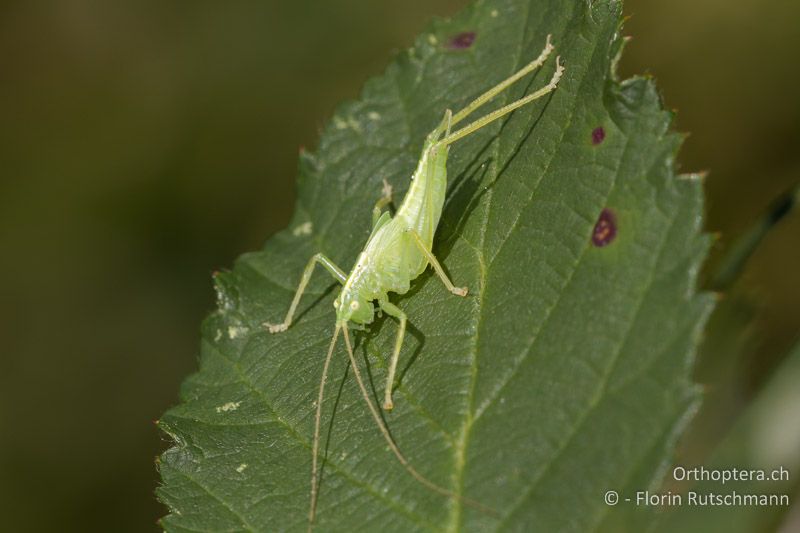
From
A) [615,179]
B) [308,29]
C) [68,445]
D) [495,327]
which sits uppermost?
[308,29]

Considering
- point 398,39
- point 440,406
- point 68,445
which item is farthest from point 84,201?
point 440,406

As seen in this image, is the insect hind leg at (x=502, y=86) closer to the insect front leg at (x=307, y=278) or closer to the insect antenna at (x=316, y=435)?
the insect front leg at (x=307, y=278)

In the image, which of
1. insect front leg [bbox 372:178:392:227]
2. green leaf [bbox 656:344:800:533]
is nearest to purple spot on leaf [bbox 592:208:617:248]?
green leaf [bbox 656:344:800:533]

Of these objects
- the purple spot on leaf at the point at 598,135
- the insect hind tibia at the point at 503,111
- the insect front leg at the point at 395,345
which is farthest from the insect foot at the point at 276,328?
the purple spot on leaf at the point at 598,135

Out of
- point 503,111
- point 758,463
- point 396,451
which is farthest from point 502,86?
point 758,463

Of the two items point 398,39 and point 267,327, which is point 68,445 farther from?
point 398,39

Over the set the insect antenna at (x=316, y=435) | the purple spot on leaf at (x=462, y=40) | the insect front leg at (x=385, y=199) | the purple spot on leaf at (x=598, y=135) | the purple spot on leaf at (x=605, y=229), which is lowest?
the insect antenna at (x=316, y=435)

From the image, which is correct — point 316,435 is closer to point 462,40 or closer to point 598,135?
point 598,135
